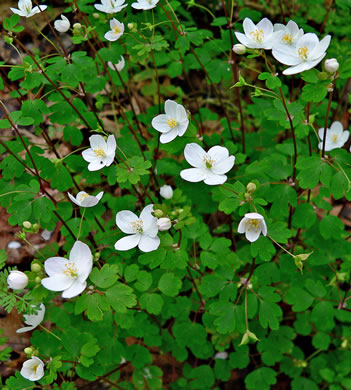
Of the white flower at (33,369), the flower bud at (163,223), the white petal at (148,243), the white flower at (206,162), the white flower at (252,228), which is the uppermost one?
the white flower at (206,162)

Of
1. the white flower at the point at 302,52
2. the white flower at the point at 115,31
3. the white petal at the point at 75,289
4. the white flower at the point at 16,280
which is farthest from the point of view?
the white flower at the point at 115,31

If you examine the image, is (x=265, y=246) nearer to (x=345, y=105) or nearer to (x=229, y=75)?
(x=229, y=75)

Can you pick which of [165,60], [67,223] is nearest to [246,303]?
[67,223]

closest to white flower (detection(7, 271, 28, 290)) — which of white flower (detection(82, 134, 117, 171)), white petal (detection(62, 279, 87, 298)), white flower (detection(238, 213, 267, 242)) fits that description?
white petal (detection(62, 279, 87, 298))

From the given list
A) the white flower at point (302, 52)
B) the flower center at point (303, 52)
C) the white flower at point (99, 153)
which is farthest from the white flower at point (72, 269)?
the flower center at point (303, 52)

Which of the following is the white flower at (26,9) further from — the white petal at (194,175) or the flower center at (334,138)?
the flower center at (334,138)

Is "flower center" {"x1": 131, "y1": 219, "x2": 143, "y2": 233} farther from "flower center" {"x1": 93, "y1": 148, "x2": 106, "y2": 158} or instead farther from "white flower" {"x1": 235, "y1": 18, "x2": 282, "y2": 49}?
"white flower" {"x1": 235, "y1": 18, "x2": 282, "y2": 49}
